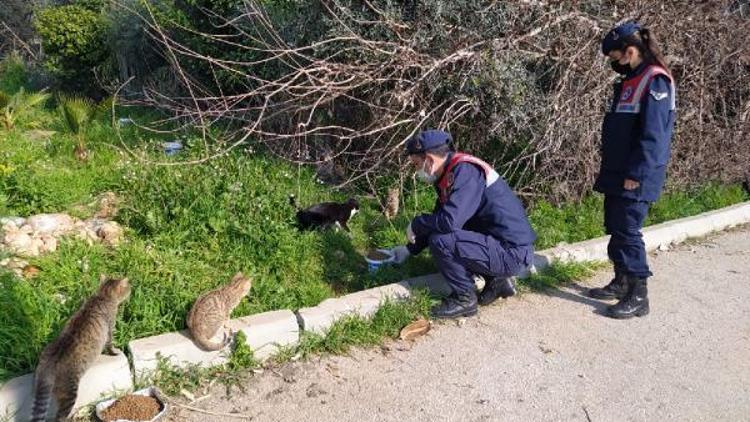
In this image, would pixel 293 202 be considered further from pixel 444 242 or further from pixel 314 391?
pixel 314 391

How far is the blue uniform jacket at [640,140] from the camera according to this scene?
3.80m

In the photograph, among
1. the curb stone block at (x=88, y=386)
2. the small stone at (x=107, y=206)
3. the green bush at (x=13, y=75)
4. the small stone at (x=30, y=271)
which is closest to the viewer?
the curb stone block at (x=88, y=386)

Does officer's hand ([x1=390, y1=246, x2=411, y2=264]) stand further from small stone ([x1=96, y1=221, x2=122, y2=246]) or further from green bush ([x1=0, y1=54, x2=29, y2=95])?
green bush ([x1=0, y1=54, x2=29, y2=95])

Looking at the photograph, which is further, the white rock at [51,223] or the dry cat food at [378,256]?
the dry cat food at [378,256]

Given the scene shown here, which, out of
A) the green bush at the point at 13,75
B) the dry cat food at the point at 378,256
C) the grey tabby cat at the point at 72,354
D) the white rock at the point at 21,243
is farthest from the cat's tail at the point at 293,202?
the green bush at the point at 13,75

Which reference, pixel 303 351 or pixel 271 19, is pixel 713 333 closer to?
pixel 303 351

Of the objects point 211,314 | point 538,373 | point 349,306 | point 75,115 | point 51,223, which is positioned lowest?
point 538,373

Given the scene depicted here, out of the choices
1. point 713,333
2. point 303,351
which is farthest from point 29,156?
point 713,333

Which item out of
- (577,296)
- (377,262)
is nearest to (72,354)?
(377,262)

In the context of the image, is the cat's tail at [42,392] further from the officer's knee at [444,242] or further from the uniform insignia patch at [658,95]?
the uniform insignia patch at [658,95]

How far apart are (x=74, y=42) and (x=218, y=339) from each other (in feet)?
25.7

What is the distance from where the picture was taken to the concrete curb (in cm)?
291

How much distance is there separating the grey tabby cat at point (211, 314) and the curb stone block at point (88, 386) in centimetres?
42

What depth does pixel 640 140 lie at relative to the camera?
386 centimetres
